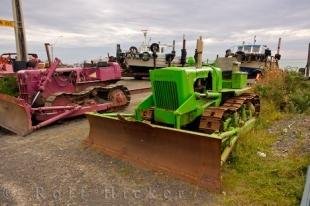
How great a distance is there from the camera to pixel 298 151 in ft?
19.7

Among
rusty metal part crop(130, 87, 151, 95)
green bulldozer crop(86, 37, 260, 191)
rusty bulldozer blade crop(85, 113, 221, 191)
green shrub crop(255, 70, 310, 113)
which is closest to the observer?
rusty bulldozer blade crop(85, 113, 221, 191)

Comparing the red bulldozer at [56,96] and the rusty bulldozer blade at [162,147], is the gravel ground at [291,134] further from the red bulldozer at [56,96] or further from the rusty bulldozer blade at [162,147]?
the red bulldozer at [56,96]

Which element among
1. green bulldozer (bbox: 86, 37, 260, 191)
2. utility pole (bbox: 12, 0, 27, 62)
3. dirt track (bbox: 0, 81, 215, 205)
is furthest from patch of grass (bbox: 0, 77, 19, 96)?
green bulldozer (bbox: 86, 37, 260, 191)

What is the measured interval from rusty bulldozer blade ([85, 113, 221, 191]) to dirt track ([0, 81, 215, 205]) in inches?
Answer: 6.9

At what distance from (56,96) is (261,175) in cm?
573

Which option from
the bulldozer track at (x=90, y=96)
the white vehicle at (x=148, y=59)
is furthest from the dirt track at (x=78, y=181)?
the white vehicle at (x=148, y=59)

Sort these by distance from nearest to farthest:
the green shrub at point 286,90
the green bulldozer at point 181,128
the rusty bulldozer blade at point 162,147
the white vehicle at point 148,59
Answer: the rusty bulldozer blade at point 162,147, the green bulldozer at point 181,128, the green shrub at point 286,90, the white vehicle at point 148,59

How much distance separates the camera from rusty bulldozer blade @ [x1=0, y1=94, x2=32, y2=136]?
7672 millimetres

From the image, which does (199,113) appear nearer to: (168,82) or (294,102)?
(168,82)

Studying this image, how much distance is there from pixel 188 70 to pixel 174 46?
15953mm

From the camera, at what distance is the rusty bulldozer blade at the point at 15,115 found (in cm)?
767

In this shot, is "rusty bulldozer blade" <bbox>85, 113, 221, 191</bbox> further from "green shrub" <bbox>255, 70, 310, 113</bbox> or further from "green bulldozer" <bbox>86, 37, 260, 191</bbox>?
"green shrub" <bbox>255, 70, 310, 113</bbox>

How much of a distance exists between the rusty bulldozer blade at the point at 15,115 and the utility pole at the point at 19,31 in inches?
170

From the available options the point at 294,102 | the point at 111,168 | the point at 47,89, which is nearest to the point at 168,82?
the point at 111,168
